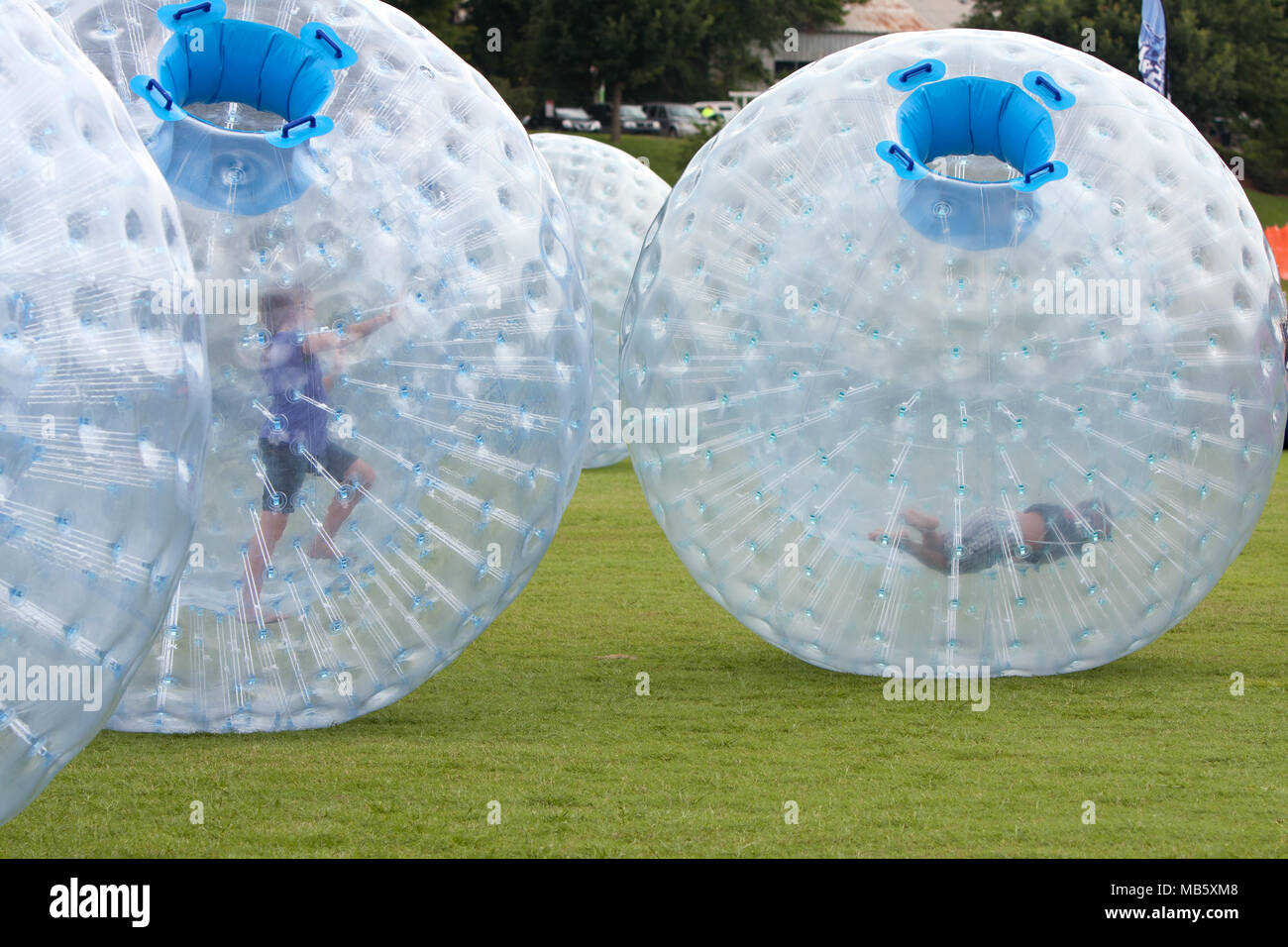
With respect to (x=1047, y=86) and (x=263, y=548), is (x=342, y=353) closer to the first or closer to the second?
(x=263, y=548)

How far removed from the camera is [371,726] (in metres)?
5.02

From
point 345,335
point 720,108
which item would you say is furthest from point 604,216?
point 720,108

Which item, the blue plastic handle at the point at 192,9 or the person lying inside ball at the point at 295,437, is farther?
the blue plastic handle at the point at 192,9

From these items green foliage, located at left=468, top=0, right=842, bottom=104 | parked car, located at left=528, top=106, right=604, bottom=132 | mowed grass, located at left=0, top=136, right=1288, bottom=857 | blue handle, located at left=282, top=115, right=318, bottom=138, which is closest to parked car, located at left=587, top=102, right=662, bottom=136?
parked car, located at left=528, top=106, right=604, bottom=132

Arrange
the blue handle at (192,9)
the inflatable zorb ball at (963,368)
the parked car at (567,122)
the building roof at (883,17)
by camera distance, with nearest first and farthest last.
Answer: the blue handle at (192,9) → the inflatable zorb ball at (963,368) → the parked car at (567,122) → the building roof at (883,17)

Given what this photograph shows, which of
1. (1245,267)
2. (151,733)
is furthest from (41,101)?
(1245,267)

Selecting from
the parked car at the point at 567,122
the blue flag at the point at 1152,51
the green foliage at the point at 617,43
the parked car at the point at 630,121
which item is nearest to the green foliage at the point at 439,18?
the green foliage at the point at 617,43

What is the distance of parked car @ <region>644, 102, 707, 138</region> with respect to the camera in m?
40.4

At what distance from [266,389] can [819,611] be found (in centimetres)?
188

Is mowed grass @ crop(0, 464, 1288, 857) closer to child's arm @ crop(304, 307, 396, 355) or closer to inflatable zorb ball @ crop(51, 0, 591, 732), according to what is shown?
inflatable zorb ball @ crop(51, 0, 591, 732)

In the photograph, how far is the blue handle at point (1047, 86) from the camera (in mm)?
5316

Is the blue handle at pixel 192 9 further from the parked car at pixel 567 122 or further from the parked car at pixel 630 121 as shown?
the parked car at pixel 630 121

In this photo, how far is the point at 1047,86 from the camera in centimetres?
532

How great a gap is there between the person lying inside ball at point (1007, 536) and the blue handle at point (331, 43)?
82.8 inches
